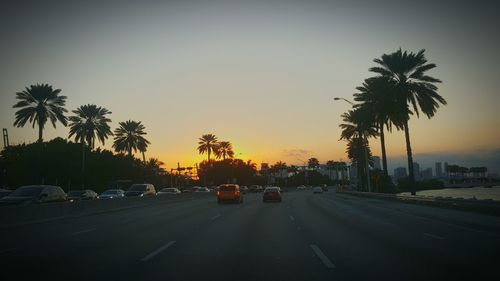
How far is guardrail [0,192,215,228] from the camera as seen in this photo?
64.1 feet

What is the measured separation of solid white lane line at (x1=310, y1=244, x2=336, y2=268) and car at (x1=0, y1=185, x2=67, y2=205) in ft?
58.2

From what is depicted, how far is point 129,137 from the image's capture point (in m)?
81.0

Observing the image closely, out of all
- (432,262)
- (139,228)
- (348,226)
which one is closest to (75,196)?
(139,228)

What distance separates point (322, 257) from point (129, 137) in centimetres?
7430

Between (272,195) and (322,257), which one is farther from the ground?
A: (272,195)

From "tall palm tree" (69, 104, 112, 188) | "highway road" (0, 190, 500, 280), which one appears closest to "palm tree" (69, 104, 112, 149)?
"tall palm tree" (69, 104, 112, 188)

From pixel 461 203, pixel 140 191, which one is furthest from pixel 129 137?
pixel 461 203

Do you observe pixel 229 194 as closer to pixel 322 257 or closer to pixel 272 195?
pixel 272 195

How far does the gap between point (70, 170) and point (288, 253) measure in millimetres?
64267

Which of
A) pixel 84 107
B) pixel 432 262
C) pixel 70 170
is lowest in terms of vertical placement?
pixel 432 262

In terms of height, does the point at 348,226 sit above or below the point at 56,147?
below

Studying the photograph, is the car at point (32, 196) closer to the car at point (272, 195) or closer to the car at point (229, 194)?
the car at point (229, 194)

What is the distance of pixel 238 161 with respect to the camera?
468ft

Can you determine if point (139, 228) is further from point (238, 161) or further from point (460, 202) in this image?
point (238, 161)
